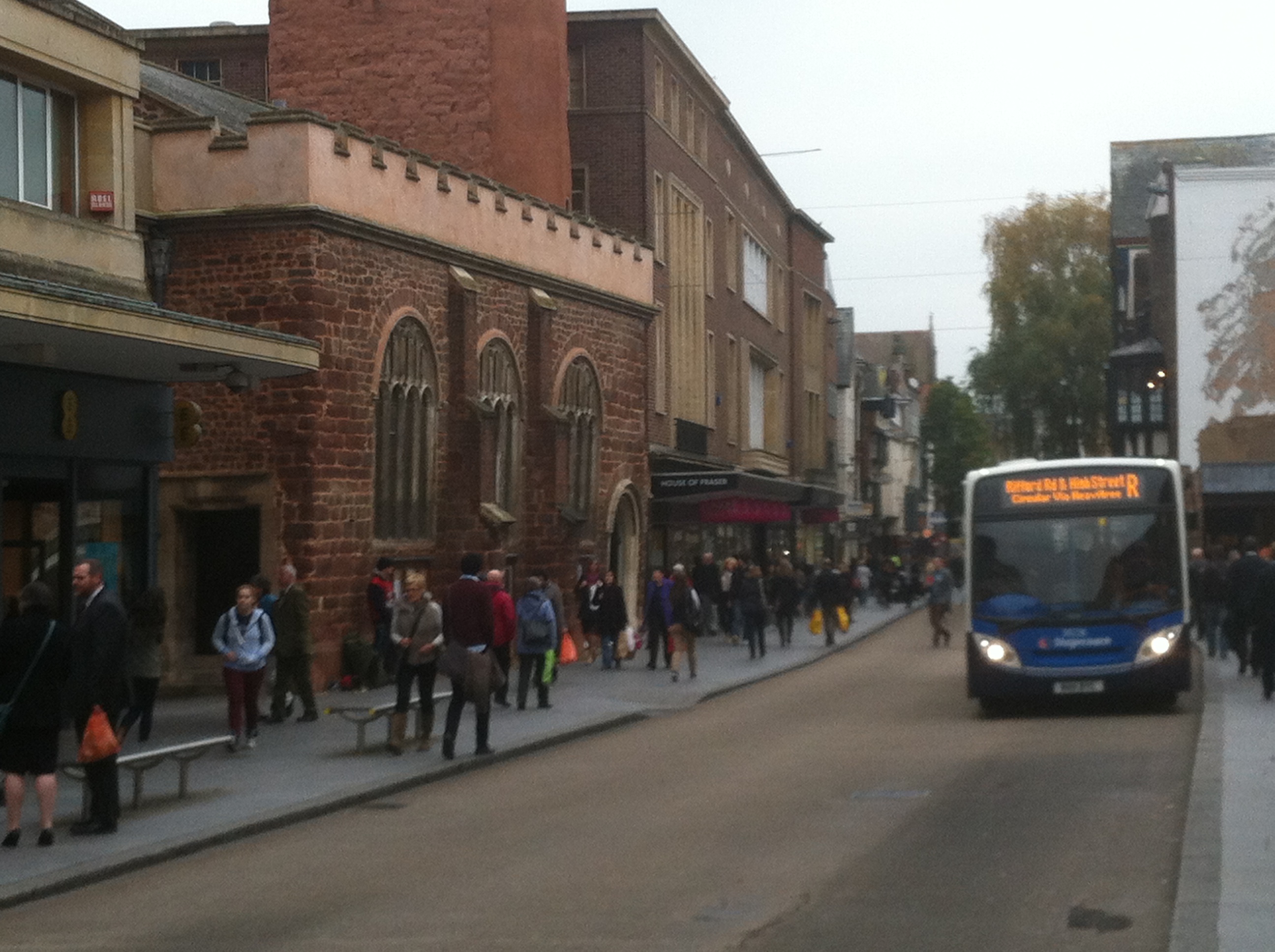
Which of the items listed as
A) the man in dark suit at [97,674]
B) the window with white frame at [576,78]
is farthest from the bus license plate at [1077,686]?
the window with white frame at [576,78]

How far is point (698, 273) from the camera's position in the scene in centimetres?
4619

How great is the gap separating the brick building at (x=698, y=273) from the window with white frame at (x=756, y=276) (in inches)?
4.0

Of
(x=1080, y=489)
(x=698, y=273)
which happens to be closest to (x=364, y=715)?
(x=1080, y=489)

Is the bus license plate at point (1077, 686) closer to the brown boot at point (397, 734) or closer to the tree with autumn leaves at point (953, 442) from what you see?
the brown boot at point (397, 734)

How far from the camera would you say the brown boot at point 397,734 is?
685 inches

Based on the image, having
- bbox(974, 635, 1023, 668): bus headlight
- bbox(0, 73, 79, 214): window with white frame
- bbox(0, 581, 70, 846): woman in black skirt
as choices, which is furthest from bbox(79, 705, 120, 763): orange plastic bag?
bbox(974, 635, 1023, 668): bus headlight

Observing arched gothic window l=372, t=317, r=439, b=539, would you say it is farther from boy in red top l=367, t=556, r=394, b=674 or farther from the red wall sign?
the red wall sign

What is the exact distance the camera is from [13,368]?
60.0 ft

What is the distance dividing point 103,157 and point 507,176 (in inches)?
512

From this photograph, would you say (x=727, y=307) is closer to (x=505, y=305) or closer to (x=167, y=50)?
(x=167, y=50)

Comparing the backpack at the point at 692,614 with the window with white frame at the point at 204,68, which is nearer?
the backpack at the point at 692,614

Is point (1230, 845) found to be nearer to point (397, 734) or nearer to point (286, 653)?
point (397, 734)

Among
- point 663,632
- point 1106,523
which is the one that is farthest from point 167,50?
point 1106,523

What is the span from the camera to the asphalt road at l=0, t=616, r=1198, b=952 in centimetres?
898
